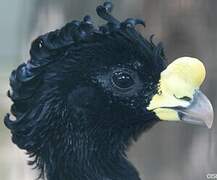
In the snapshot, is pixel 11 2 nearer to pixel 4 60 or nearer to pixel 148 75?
pixel 4 60

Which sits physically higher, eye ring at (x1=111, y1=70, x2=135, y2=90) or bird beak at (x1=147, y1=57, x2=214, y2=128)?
eye ring at (x1=111, y1=70, x2=135, y2=90)

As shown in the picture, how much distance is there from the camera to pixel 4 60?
3271 millimetres

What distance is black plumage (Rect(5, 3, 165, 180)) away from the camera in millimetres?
1758

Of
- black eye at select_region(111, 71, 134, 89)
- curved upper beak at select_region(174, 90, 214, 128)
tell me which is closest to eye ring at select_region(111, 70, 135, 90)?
black eye at select_region(111, 71, 134, 89)

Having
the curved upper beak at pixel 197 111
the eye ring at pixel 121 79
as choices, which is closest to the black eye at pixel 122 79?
the eye ring at pixel 121 79

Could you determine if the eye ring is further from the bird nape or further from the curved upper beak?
the curved upper beak

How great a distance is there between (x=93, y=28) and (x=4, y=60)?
1572mm

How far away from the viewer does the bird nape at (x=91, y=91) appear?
1.76 meters

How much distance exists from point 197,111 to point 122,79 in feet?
0.65

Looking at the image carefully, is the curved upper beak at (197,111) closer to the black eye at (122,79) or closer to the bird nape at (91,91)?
the bird nape at (91,91)

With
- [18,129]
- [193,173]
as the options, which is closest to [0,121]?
[193,173]

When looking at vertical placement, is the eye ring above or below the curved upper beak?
above

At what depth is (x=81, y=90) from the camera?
177cm

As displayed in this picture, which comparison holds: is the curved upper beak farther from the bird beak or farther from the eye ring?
the eye ring
